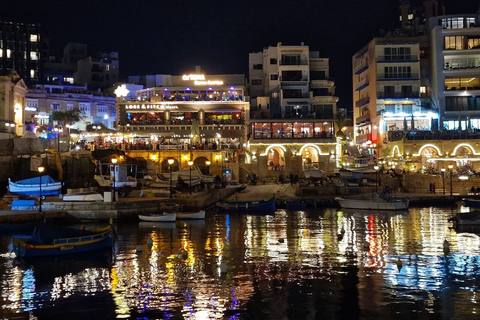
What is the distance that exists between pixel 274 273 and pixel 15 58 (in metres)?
103

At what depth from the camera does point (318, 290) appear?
22.9 meters

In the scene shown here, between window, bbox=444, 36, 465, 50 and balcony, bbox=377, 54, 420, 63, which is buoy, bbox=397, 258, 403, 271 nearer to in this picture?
balcony, bbox=377, 54, 420, 63

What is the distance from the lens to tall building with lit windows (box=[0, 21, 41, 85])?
111 metres

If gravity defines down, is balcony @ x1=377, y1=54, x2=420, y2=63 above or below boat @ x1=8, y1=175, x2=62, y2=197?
above

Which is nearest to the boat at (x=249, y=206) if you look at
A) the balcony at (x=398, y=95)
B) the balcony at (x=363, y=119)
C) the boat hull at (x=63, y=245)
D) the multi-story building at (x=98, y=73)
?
the boat hull at (x=63, y=245)

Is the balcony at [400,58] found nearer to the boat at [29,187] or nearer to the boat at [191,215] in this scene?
the boat at [191,215]

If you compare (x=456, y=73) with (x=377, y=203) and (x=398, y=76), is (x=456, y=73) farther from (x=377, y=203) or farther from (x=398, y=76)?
(x=377, y=203)

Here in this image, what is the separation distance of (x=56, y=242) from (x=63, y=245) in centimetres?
43

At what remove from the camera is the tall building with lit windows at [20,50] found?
111312 mm

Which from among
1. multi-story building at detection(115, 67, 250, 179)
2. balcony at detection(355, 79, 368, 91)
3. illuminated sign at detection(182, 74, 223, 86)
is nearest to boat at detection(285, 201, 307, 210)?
multi-story building at detection(115, 67, 250, 179)

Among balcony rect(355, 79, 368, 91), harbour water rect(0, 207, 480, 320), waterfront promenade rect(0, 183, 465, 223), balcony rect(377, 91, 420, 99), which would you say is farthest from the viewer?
balcony rect(355, 79, 368, 91)

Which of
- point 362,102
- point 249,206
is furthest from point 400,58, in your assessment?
point 249,206

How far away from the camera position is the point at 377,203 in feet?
180

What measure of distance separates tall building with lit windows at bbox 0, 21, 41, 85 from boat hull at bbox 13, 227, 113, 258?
3412 inches
